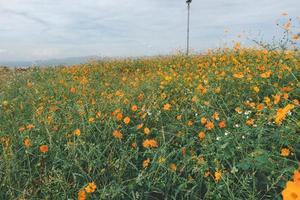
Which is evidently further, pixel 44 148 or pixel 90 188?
pixel 44 148

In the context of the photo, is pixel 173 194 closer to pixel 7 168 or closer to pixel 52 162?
pixel 52 162

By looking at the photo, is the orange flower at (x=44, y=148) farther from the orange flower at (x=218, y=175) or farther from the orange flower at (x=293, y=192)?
the orange flower at (x=293, y=192)

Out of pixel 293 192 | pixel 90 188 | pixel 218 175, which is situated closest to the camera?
pixel 293 192

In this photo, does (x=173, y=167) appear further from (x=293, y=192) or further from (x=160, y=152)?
(x=293, y=192)

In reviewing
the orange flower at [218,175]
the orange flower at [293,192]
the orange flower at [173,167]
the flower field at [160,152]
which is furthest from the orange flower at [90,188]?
the orange flower at [293,192]

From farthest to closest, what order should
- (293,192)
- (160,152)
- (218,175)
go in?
(160,152) → (218,175) → (293,192)

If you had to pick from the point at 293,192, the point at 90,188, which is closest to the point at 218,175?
the point at 90,188

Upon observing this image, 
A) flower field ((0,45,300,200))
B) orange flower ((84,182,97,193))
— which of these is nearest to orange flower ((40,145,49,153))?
flower field ((0,45,300,200))

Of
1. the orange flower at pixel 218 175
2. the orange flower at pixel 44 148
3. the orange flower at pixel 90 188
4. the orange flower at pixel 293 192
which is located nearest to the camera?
the orange flower at pixel 293 192

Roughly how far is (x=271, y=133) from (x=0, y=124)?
10.4ft

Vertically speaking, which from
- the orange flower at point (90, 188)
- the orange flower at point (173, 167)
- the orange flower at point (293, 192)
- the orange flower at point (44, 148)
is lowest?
the orange flower at point (90, 188)

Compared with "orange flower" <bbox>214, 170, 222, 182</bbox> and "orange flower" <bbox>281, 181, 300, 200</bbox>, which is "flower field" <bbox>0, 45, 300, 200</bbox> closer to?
"orange flower" <bbox>214, 170, 222, 182</bbox>

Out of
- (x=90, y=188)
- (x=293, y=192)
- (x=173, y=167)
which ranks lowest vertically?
(x=90, y=188)

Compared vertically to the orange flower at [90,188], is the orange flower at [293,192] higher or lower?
higher
